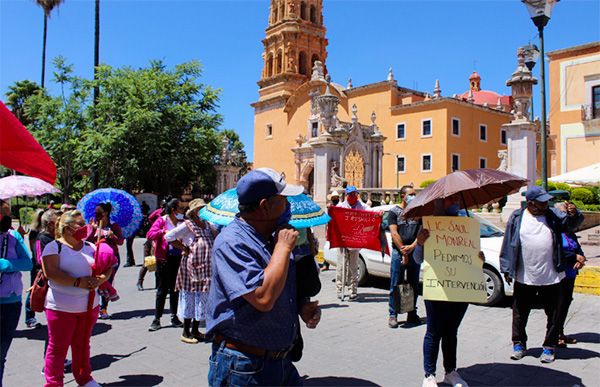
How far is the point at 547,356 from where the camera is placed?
559 cm

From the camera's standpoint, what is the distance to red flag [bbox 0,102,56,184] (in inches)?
141

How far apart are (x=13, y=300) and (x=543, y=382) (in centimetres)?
539

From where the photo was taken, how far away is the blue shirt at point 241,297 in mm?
2582

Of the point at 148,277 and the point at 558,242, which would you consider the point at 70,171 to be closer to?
the point at 148,277

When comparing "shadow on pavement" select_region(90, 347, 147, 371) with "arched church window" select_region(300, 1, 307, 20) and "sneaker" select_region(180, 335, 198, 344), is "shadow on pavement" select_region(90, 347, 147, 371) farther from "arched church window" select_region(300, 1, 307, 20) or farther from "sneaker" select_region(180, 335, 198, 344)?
"arched church window" select_region(300, 1, 307, 20)

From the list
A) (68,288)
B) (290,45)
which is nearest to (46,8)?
(290,45)

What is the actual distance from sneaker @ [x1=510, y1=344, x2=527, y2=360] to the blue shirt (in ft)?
13.2

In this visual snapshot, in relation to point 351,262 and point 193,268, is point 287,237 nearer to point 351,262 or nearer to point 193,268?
point 193,268

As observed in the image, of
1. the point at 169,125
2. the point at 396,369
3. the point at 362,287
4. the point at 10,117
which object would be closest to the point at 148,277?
the point at 362,287

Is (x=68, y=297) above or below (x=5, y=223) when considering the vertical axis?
below

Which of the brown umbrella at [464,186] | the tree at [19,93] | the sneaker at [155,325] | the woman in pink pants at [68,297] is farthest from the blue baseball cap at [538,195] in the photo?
the tree at [19,93]

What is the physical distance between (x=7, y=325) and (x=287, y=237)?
3568 millimetres

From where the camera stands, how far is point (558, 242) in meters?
5.69

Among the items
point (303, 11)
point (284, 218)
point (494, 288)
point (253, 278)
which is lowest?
point (494, 288)
